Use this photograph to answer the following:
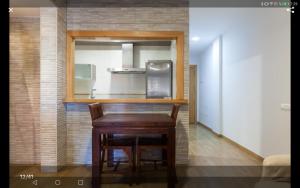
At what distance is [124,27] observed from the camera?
304 centimetres

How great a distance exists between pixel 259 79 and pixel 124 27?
90.7 inches

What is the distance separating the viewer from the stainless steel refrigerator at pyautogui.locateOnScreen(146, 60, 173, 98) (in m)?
3.96

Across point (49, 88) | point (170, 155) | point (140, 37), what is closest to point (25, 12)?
point (49, 88)

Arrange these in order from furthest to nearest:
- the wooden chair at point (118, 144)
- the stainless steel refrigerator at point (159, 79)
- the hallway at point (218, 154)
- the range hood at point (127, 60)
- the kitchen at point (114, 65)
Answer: the kitchen at point (114, 65), the range hood at point (127, 60), the stainless steel refrigerator at point (159, 79), the hallway at point (218, 154), the wooden chair at point (118, 144)

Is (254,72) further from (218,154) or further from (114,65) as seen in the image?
(114,65)

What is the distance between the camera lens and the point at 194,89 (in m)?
7.89

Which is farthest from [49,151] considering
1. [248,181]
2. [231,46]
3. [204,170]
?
[231,46]

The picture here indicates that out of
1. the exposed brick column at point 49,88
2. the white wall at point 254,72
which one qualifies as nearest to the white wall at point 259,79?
the white wall at point 254,72

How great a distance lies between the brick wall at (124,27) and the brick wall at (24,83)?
540 millimetres

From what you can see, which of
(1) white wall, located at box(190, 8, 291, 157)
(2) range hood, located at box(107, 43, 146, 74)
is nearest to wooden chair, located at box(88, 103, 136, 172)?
(1) white wall, located at box(190, 8, 291, 157)

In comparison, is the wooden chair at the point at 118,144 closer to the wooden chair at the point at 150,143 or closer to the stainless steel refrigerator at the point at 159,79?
the wooden chair at the point at 150,143

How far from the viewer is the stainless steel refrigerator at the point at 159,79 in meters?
3.96

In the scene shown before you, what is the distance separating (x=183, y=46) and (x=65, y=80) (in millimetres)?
1799
